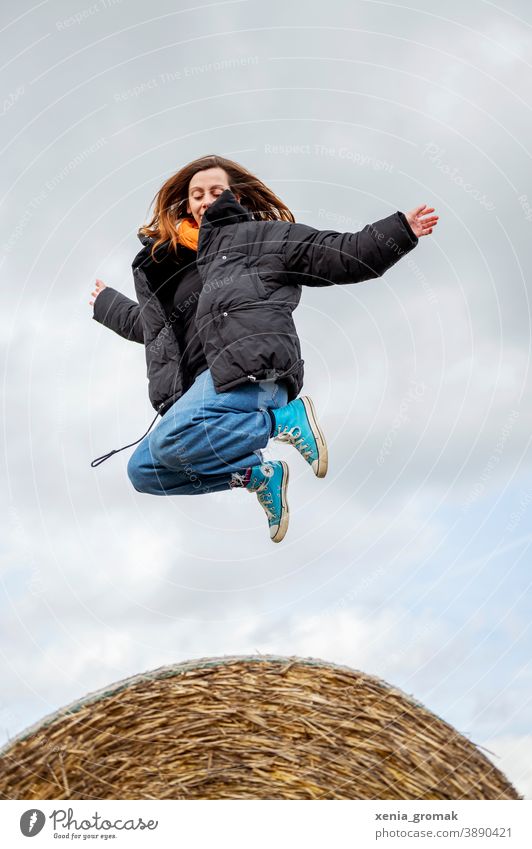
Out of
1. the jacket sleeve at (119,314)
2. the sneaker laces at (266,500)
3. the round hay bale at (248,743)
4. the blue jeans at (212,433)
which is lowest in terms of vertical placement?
the round hay bale at (248,743)

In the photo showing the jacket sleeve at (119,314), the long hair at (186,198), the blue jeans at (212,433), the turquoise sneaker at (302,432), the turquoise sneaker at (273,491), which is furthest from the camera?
the jacket sleeve at (119,314)

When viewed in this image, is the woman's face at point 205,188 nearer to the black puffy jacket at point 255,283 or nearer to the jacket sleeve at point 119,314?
the black puffy jacket at point 255,283

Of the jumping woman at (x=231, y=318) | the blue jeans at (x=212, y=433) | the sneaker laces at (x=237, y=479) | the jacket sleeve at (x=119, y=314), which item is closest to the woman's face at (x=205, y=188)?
the jumping woman at (x=231, y=318)

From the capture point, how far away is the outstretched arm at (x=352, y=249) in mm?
3713

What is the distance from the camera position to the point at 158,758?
450 cm

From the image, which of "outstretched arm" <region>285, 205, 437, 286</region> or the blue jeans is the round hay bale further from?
"outstretched arm" <region>285, 205, 437, 286</region>

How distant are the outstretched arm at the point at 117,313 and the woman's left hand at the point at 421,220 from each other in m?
1.73

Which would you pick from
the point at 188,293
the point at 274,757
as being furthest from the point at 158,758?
the point at 188,293

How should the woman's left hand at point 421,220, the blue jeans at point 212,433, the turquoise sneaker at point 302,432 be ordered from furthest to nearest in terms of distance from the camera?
the turquoise sneaker at point 302,432 < the blue jeans at point 212,433 < the woman's left hand at point 421,220
